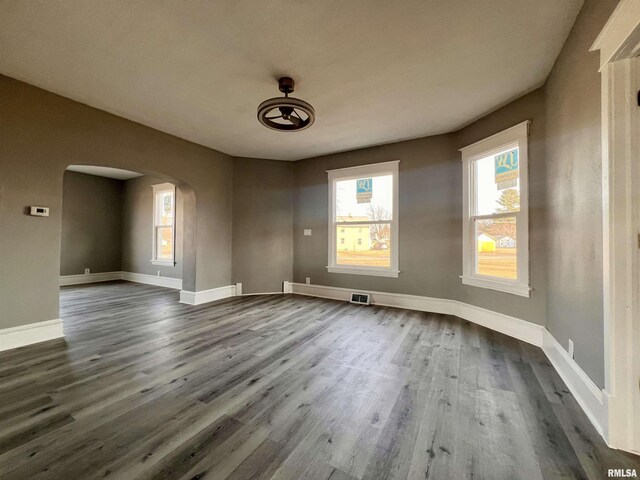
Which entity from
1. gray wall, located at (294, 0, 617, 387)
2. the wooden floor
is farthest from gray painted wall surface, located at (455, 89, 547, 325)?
the wooden floor

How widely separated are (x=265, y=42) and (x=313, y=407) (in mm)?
2745

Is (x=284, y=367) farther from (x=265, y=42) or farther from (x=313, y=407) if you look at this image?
(x=265, y=42)

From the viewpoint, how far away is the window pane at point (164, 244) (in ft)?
19.9

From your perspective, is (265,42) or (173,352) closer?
(265,42)

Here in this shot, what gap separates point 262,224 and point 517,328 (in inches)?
167

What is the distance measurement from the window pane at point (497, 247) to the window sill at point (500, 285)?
94 mm

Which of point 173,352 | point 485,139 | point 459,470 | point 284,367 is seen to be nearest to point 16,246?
point 173,352

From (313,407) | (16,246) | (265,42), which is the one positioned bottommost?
(313,407)

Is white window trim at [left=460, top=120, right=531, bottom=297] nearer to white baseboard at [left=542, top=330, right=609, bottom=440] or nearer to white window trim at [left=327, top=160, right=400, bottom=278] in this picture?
white baseboard at [left=542, top=330, right=609, bottom=440]

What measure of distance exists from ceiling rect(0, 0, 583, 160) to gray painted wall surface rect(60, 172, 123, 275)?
4.54 meters

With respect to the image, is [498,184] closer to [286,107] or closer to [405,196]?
[405,196]

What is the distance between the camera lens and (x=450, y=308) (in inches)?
147

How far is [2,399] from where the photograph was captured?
1.73m

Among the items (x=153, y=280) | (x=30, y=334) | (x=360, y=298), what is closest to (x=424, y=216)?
(x=360, y=298)
